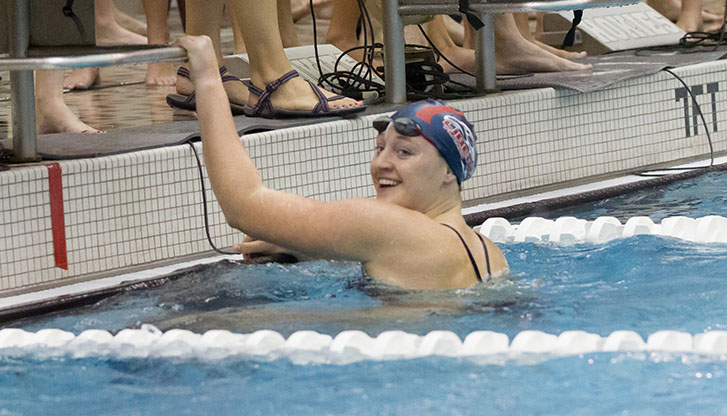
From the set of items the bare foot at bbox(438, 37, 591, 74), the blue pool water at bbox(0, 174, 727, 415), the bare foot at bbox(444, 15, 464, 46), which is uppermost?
the bare foot at bbox(444, 15, 464, 46)

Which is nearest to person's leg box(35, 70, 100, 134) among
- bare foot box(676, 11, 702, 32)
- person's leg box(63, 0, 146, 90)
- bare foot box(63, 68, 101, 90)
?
bare foot box(63, 68, 101, 90)

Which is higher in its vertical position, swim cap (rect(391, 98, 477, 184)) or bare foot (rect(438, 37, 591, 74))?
bare foot (rect(438, 37, 591, 74))

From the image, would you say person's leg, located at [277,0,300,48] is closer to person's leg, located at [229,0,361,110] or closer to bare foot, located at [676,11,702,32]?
person's leg, located at [229,0,361,110]

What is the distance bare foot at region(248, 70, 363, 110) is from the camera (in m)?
4.22

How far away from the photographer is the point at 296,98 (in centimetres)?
424

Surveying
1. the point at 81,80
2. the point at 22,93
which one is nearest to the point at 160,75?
the point at 81,80

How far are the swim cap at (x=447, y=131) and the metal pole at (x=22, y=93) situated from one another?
4.20ft

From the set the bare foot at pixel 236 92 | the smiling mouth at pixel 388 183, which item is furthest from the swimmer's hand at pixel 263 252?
the bare foot at pixel 236 92

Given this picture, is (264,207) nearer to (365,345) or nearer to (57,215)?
(365,345)

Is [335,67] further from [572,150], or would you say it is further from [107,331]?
[107,331]

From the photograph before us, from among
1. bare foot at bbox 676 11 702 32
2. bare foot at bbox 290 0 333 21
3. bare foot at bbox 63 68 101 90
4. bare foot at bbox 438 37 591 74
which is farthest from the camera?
bare foot at bbox 290 0 333 21

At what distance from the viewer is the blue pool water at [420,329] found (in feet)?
7.65

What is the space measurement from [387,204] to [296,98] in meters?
1.50

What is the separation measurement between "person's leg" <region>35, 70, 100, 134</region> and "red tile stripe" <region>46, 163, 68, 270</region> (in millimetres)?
666
